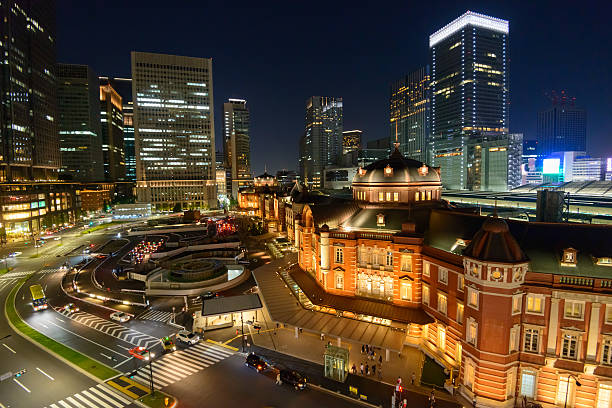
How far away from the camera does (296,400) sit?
31422mm

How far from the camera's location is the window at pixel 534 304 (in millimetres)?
30234

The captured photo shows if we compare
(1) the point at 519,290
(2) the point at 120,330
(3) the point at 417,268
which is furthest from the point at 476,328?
(2) the point at 120,330

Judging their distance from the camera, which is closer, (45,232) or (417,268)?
(417,268)

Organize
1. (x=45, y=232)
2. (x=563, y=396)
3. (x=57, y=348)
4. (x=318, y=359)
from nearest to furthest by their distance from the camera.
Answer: (x=563, y=396)
(x=318, y=359)
(x=57, y=348)
(x=45, y=232)

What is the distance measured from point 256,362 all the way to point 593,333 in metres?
34.2

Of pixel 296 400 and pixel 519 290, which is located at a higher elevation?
pixel 519 290

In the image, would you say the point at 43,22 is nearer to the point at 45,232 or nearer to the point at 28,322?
the point at 45,232

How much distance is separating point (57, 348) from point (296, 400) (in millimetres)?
34579

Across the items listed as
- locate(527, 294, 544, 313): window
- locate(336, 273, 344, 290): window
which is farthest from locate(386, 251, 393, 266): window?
locate(527, 294, 544, 313): window

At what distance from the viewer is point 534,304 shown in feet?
100

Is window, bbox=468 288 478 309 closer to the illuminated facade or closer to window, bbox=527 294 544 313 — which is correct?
the illuminated facade

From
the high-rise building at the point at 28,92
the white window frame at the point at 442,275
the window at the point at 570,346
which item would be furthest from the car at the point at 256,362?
the high-rise building at the point at 28,92

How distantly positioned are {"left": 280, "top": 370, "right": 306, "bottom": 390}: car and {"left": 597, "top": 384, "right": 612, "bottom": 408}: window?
90.7 ft

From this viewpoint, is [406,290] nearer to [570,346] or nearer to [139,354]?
[570,346]
